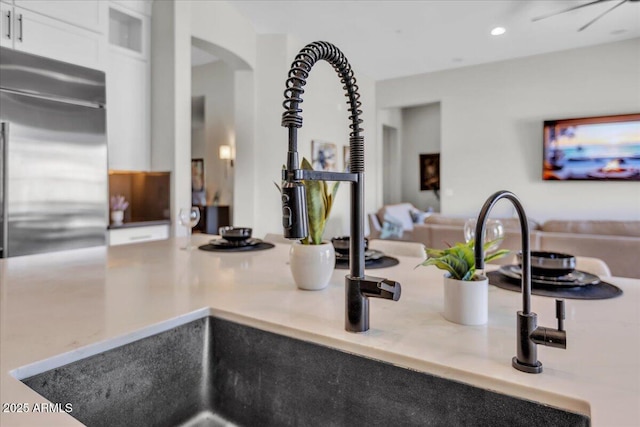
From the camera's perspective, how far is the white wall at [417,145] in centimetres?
880

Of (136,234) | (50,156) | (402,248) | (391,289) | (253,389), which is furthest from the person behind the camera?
(136,234)

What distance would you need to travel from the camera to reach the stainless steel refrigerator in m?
2.51

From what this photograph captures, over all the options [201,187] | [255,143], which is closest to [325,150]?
[255,143]

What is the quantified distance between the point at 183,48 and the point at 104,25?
25.4 inches

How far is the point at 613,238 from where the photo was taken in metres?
3.32

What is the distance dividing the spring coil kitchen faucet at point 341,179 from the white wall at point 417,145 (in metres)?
8.41

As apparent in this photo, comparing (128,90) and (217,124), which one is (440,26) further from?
(128,90)

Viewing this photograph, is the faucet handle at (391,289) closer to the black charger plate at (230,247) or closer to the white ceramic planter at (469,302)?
the white ceramic planter at (469,302)

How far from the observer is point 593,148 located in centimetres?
556

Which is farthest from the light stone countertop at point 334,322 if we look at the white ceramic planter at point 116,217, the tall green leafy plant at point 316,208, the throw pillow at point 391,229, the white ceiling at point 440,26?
the throw pillow at point 391,229

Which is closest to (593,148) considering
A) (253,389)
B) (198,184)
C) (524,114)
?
(524,114)

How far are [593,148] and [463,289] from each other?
6.06 meters

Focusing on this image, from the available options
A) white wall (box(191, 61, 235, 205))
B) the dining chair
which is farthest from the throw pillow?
the dining chair

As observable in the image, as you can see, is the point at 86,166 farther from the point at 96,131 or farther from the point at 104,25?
the point at 104,25
